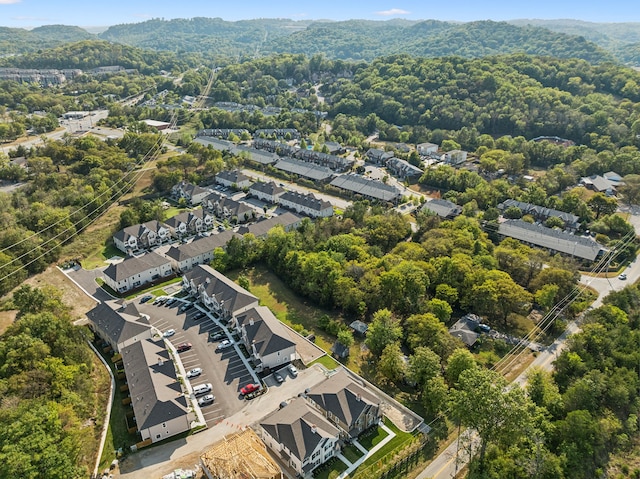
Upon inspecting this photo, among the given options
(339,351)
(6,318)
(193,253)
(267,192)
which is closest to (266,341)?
(339,351)

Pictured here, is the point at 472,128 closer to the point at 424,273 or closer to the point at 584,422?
the point at 424,273

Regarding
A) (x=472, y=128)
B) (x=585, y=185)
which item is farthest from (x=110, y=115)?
(x=585, y=185)

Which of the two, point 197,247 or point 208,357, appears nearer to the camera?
point 208,357

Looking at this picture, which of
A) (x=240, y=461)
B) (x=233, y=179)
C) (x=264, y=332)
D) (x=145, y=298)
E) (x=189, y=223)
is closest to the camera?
(x=240, y=461)

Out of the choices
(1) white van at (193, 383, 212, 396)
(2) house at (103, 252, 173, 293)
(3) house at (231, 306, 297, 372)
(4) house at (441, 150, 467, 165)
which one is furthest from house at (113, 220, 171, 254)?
(4) house at (441, 150, 467, 165)

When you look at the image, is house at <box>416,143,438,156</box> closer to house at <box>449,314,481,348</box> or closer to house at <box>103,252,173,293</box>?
house at <box>449,314,481,348</box>

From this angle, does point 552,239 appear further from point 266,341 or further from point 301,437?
point 301,437
